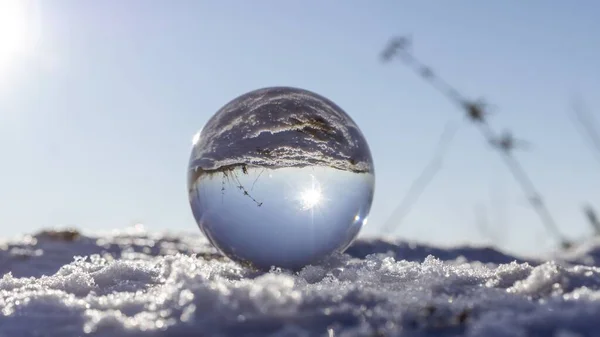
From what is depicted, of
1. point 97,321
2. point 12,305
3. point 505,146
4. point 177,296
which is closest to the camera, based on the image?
point 97,321

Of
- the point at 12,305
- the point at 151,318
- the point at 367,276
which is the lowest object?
the point at 151,318

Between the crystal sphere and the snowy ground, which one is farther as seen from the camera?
the crystal sphere

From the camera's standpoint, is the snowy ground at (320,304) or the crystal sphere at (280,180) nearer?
the snowy ground at (320,304)

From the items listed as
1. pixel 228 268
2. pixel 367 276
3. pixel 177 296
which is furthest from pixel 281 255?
pixel 177 296

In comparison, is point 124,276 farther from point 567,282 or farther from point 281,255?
point 567,282

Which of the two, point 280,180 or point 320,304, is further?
point 280,180

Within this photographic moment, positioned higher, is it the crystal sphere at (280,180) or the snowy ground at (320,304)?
the crystal sphere at (280,180)

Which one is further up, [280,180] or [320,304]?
[280,180]

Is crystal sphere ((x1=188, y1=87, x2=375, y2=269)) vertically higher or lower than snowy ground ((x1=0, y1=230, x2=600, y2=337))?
higher
